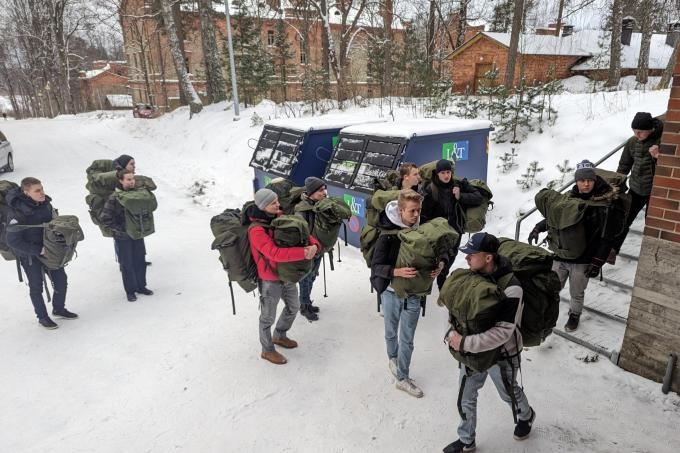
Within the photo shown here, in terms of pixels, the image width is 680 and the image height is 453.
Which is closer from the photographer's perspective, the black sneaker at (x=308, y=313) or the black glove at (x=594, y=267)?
the black glove at (x=594, y=267)

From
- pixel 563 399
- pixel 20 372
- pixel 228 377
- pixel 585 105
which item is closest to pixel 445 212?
pixel 563 399

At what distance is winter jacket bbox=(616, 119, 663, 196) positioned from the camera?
413 cm

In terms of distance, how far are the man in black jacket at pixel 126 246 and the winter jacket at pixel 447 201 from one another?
3.41 meters

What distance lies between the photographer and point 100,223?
16.3 feet

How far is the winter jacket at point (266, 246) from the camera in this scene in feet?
11.1

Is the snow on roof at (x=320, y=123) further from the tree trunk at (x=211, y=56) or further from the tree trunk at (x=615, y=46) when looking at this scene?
the tree trunk at (x=211, y=56)

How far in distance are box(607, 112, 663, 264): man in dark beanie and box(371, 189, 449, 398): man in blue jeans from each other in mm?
2112

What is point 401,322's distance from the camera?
3299mm

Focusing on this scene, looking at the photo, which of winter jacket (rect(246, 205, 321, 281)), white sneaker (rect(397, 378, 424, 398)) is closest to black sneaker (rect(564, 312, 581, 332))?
white sneaker (rect(397, 378, 424, 398))

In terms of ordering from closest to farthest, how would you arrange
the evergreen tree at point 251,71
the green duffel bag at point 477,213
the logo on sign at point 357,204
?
1. the green duffel bag at point 477,213
2. the logo on sign at point 357,204
3. the evergreen tree at point 251,71

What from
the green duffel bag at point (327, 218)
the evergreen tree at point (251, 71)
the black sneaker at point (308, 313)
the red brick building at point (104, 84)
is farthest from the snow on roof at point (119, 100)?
the green duffel bag at point (327, 218)

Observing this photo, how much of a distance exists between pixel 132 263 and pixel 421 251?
3914mm

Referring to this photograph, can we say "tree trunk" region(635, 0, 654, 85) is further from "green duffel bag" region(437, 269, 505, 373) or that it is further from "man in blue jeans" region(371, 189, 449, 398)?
"green duffel bag" region(437, 269, 505, 373)

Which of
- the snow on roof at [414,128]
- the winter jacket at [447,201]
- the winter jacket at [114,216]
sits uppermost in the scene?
the snow on roof at [414,128]
